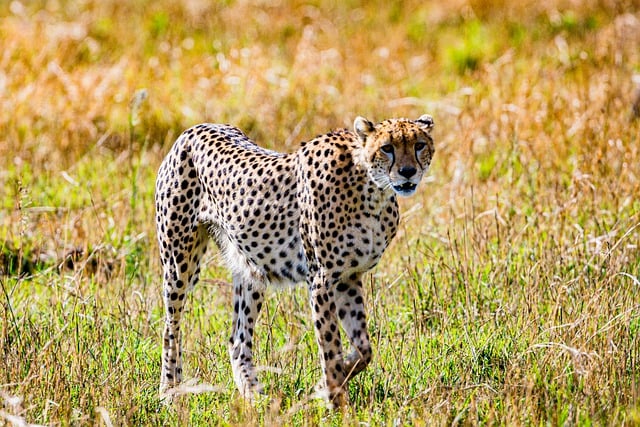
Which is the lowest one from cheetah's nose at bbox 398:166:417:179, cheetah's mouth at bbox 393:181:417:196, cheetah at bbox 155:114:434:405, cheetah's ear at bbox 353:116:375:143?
cheetah at bbox 155:114:434:405

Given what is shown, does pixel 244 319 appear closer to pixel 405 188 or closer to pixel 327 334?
pixel 327 334

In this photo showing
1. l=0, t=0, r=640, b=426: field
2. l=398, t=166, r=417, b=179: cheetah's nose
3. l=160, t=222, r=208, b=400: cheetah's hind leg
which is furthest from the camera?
l=160, t=222, r=208, b=400: cheetah's hind leg

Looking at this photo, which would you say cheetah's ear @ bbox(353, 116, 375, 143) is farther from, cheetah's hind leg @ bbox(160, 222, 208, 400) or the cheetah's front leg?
cheetah's hind leg @ bbox(160, 222, 208, 400)

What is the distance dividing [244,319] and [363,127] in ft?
4.06

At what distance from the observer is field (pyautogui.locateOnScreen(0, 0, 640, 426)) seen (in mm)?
4512

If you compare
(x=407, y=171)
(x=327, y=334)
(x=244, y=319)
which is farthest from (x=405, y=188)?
(x=244, y=319)

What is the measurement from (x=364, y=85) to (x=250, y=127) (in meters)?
1.53

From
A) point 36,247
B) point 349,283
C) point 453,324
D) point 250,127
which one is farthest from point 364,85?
point 349,283

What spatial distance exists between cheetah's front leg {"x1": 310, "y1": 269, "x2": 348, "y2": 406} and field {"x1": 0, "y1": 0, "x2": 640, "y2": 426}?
0.48 feet

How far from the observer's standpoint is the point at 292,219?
16.1 feet

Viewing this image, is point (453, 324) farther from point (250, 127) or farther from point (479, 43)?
point (479, 43)

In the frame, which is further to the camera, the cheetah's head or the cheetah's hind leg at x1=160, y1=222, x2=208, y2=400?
the cheetah's hind leg at x1=160, y1=222, x2=208, y2=400

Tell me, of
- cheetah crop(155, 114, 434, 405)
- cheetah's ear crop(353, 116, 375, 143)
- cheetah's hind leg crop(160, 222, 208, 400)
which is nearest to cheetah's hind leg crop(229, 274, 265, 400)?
cheetah crop(155, 114, 434, 405)

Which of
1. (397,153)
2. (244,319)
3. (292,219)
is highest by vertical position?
(397,153)
